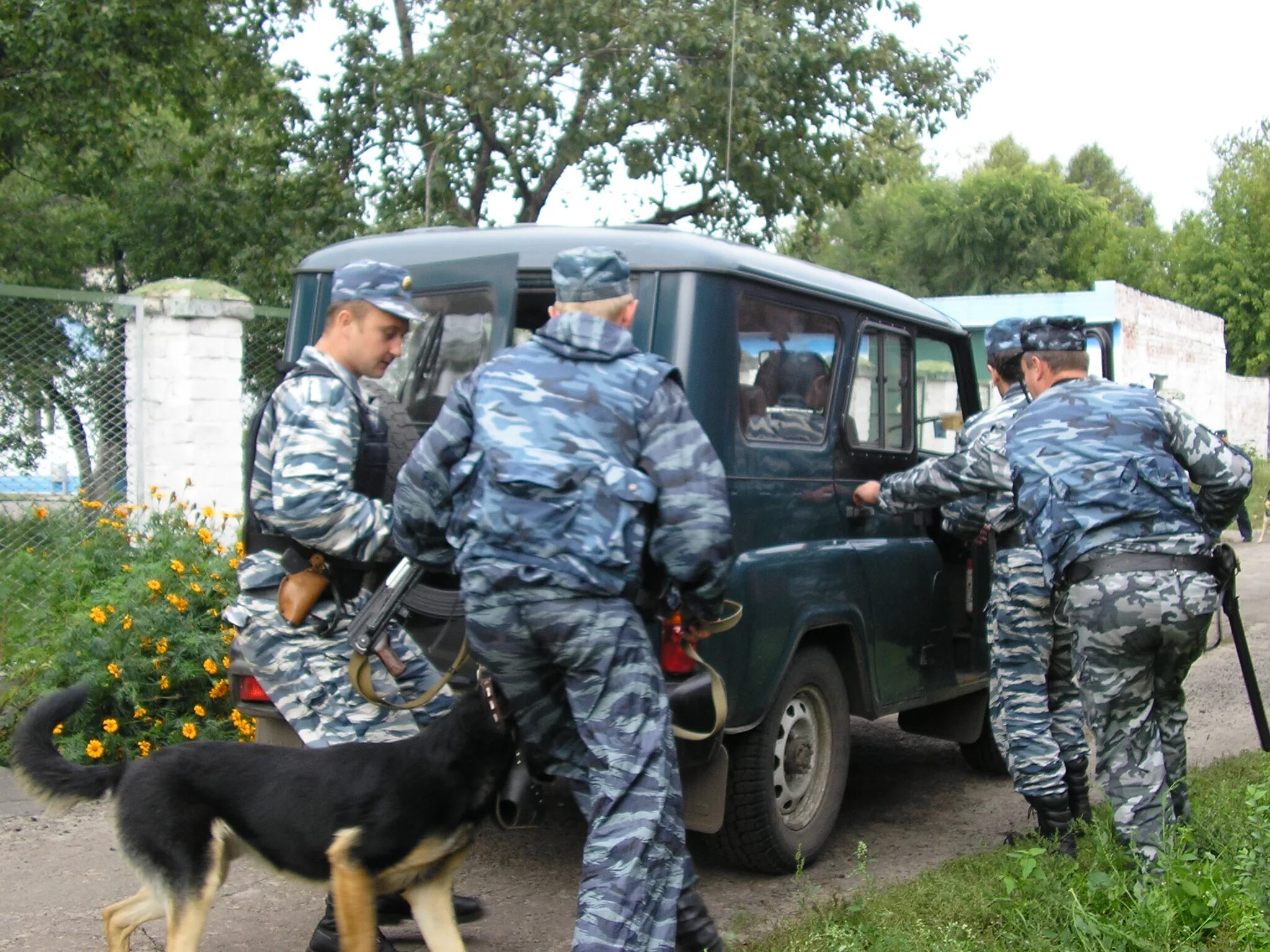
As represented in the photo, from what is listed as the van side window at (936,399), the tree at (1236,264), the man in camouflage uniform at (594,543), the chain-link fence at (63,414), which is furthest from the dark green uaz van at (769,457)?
the tree at (1236,264)

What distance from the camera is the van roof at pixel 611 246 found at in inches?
164

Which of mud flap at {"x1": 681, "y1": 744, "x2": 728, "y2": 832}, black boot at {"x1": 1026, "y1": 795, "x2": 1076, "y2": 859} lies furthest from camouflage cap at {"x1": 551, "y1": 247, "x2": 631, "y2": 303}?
black boot at {"x1": 1026, "y1": 795, "x2": 1076, "y2": 859}

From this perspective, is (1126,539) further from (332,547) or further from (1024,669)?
(332,547)

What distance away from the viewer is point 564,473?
3.08 meters

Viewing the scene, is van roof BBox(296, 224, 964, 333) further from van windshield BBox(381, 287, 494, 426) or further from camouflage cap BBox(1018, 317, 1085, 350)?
camouflage cap BBox(1018, 317, 1085, 350)

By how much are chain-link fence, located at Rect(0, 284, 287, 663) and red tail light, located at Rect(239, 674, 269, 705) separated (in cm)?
331

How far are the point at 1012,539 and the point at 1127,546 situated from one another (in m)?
0.80

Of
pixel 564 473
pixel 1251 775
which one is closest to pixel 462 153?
pixel 1251 775

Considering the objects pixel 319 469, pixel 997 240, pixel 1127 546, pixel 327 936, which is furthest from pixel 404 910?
pixel 997 240

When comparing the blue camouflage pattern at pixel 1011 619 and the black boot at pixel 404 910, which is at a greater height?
the blue camouflage pattern at pixel 1011 619

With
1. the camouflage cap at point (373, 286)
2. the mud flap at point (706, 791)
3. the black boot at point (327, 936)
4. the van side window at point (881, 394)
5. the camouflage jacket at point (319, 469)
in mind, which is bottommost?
the black boot at point (327, 936)

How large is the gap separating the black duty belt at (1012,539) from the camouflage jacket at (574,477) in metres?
1.90

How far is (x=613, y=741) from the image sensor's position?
10.3 feet

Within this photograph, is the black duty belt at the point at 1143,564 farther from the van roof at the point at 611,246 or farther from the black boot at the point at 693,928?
the black boot at the point at 693,928
